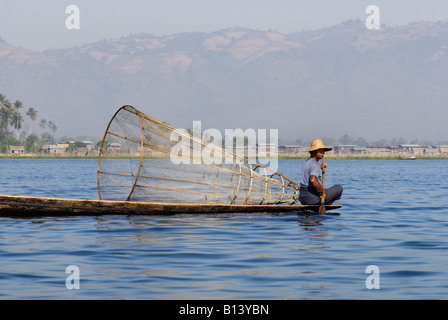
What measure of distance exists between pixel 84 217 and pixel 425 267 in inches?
307

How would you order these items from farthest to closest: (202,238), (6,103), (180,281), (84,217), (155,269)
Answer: (6,103)
(84,217)
(202,238)
(155,269)
(180,281)

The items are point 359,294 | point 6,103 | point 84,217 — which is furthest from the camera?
point 6,103

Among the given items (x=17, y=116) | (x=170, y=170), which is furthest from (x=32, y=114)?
(x=170, y=170)

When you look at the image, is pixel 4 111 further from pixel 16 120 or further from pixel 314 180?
pixel 314 180

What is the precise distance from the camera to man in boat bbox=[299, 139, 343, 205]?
1459 cm

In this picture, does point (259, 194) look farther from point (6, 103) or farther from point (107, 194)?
point (6, 103)

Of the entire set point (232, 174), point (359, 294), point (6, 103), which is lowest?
point (359, 294)

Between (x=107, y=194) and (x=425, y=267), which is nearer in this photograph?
(x=425, y=267)

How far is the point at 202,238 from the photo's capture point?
12227mm

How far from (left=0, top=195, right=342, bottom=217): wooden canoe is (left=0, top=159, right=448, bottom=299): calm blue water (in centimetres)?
17

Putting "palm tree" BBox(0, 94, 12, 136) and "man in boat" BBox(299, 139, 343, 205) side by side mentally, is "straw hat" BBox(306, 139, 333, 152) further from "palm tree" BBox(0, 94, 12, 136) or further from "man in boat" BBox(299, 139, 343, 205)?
"palm tree" BBox(0, 94, 12, 136)

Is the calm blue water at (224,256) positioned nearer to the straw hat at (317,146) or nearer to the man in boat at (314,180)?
the man in boat at (314,180)
